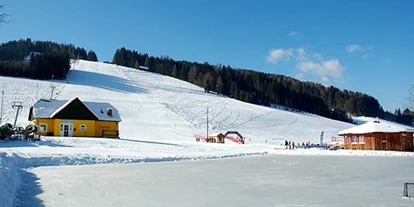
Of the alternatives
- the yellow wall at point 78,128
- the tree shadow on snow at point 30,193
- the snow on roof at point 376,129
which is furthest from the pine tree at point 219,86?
A: the tree shadow on snow at point 30,193

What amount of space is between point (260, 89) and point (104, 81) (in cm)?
5642

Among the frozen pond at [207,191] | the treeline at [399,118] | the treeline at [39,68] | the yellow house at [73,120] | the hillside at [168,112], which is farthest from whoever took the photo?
the treeline at [399,118]

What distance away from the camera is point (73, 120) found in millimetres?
46312

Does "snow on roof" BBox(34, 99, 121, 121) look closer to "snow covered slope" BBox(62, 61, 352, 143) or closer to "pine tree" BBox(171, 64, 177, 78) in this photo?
"snow covered slope" BBox(62, 61, 352, 143)

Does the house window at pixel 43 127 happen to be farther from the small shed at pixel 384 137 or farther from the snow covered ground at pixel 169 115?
the small shed at pixel 384 137

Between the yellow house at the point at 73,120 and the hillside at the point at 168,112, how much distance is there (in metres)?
5.21

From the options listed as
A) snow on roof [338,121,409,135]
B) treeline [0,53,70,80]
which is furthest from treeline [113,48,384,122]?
snow on roof [338,121,409,135]

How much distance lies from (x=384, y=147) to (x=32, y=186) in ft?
122

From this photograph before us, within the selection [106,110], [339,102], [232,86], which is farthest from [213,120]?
[339,102]

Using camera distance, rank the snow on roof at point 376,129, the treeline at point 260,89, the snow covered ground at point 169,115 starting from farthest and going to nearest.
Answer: the treeline at point 260,89
the snow covered ground at point 169,115
the snow on roof at point 376,129

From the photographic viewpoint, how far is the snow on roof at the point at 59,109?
45816 mm

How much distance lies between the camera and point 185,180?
14133 mm

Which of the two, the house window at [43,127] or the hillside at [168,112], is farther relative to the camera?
the hillside at [168,112]

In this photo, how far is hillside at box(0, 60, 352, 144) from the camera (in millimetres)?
63500
